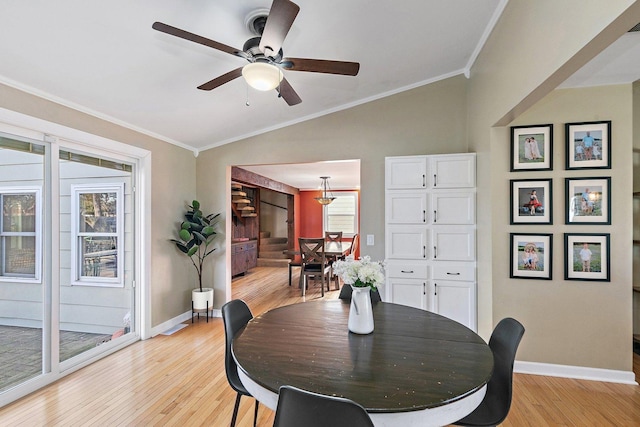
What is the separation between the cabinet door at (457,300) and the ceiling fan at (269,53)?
2301 millimetres

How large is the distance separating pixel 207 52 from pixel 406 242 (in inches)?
99.0

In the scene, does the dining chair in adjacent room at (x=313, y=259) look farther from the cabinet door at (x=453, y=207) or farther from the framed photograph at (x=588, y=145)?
the framed photograph at (x=588, y=145)

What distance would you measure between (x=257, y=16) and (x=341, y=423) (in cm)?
225

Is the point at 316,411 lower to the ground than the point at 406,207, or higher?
lower

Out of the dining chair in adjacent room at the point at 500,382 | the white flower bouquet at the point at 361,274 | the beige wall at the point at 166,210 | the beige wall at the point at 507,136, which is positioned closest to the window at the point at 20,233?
the beige wall at the point at 166,210

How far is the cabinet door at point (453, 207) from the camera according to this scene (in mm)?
3219

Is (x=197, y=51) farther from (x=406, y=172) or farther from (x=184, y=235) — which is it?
(x=184, y=235)

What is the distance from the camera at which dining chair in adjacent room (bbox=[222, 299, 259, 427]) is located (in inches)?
71.5

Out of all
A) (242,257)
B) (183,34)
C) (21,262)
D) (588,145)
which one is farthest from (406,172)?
(242,257)

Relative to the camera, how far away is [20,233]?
259cm

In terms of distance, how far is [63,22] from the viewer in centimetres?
192

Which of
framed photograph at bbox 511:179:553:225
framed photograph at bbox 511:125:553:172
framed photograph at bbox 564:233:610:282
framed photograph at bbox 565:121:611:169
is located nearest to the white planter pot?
framed photograph at bbox 511:179:553:225

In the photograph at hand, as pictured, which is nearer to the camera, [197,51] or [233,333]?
[233,333]

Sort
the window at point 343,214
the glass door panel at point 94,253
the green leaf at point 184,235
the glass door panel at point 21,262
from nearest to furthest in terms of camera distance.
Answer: the glass door panel at point 21,262
the glass door panel at point 94,253
the green leaf at point 184,235
the window at point 343,214
